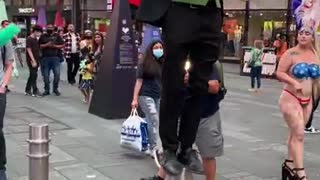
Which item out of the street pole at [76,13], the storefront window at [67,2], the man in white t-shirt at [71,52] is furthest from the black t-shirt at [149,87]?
the storefront window at [67,2]

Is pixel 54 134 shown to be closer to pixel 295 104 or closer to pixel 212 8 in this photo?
pixel 295 104

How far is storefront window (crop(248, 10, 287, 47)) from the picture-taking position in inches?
946

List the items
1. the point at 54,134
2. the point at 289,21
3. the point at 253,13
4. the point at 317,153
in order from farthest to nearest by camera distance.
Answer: the point at 253,13 → the point at 289,21 → the point at 54,134 → the point at 317,153

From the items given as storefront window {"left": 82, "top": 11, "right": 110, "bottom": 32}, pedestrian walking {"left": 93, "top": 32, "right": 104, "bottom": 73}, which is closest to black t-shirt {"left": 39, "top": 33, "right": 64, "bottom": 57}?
pedestrian walking {"left": 93, "top": 32, "right": 104, "bottom": 73}

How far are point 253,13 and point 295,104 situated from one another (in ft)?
68.3

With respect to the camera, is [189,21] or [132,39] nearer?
[189,21]

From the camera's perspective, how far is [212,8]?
2764 millimetres

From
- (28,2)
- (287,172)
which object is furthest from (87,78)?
(28,2)

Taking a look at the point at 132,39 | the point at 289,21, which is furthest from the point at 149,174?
the point at 289,21

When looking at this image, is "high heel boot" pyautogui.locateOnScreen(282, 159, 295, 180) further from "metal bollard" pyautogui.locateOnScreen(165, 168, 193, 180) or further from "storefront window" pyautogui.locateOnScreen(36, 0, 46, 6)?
"storefront window" pyautogui.locateOnScreen(36, 0, 46, 6)

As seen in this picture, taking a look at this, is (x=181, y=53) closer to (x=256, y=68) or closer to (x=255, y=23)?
(x=256, y=68)

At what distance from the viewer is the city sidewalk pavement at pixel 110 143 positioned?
21.3ft

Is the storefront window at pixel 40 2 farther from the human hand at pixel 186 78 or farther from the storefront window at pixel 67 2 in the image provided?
the human hand at pixel 186 78

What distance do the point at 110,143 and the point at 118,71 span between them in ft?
9.28
